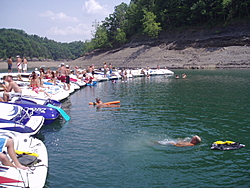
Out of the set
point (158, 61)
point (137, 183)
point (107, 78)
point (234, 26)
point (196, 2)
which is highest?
point (196, 2)

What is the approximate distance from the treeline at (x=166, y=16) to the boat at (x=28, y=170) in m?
57.2

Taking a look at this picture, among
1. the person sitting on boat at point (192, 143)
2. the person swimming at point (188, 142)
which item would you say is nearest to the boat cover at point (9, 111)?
the person swimming at point (188, 142)

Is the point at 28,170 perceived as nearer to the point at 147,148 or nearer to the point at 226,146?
the point at 147,148

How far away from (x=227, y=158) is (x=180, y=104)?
8.44m

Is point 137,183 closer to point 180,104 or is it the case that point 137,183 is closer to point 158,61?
point 180,104

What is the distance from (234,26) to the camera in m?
53.8

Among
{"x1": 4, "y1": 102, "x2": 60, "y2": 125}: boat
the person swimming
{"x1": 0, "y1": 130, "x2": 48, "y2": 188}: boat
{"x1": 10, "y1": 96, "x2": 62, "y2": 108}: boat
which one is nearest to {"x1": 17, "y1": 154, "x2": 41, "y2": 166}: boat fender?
{"x1": 0, "y1": 130, "x2": 48, "y2": 188}: boat

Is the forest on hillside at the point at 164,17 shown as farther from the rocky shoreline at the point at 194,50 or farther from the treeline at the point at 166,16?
the rocky shoreline at the point at 194,50

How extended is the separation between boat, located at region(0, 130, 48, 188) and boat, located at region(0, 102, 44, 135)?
2.04 feet

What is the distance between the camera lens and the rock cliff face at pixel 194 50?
48000 mm

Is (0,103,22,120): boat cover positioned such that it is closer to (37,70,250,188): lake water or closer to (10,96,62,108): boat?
(37,70,250,188): lake water

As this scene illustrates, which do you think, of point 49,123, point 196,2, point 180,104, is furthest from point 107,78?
point 196,2

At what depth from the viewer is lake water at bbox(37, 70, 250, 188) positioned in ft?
22.4

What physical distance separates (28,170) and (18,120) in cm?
428
